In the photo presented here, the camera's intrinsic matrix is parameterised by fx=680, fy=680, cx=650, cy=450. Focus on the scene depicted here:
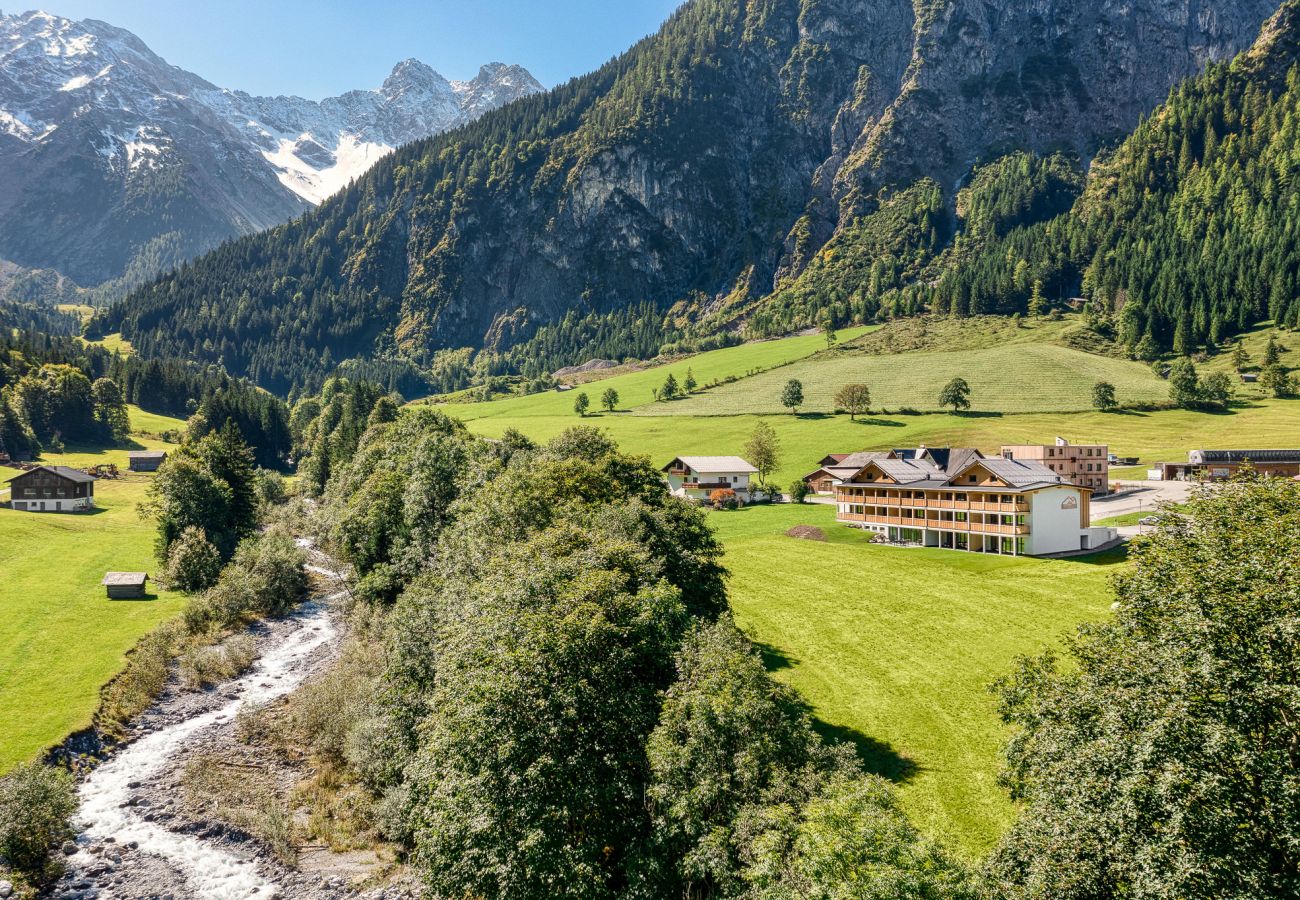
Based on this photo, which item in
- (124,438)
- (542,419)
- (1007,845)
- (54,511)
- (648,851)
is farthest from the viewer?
(542,419)

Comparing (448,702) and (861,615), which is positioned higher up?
(448,702)

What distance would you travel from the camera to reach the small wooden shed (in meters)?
66.6

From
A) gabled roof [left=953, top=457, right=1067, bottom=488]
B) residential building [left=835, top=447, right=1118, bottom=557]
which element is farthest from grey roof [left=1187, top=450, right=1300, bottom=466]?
gabled roof [left=953, top=457, right=1067, bottom=488]

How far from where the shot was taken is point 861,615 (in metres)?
55.7

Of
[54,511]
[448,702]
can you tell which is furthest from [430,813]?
[54,511]

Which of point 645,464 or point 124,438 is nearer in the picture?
point 645,464

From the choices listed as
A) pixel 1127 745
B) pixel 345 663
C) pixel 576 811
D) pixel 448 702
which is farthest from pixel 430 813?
pixel 345 663

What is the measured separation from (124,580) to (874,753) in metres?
71.5

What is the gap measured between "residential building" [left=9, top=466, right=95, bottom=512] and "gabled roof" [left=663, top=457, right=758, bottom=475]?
94.0 metres

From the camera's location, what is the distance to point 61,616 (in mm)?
58844

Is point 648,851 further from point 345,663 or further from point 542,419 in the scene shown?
point 542,419

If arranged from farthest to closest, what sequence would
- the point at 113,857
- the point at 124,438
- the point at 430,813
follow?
1. the point at 124,438
2. the point at 113,857
3. the point at 430,813

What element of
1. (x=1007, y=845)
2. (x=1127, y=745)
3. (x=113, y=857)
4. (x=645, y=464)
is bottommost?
(x=113, y=857)

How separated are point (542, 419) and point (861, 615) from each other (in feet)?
481
